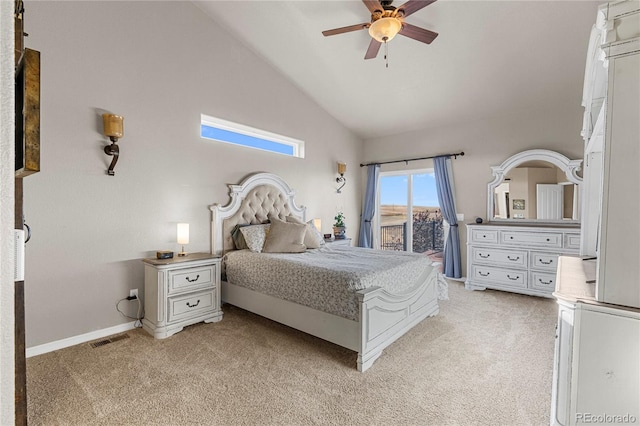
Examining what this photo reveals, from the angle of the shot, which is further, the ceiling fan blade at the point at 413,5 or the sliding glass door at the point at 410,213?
the sliding glass door at the point at 410,213

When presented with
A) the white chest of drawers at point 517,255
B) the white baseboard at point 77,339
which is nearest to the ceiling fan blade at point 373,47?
the white chest of drawers at point 517,255

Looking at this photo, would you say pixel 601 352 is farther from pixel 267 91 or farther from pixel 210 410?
pixel 267 91

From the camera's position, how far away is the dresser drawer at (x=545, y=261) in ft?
12.6

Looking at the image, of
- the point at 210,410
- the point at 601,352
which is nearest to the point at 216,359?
the point at 210,410

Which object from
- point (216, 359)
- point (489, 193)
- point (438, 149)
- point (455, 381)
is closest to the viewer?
point (455, 381)

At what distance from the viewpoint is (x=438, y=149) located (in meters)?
5.20

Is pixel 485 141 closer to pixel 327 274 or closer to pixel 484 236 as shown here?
pixel 484 236

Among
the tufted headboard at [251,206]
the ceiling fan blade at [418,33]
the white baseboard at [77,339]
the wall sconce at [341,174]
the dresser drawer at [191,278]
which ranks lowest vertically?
the white baseboard at [77,339]

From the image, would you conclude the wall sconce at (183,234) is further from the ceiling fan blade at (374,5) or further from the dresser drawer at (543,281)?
the dresser drawer at (543,281)

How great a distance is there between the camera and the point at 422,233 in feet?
18.2

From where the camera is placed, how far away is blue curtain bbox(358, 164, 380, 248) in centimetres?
600

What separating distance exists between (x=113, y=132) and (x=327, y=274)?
2.39 meters

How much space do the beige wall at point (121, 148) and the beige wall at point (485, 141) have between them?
306 centimetres

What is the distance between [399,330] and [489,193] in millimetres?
3142
